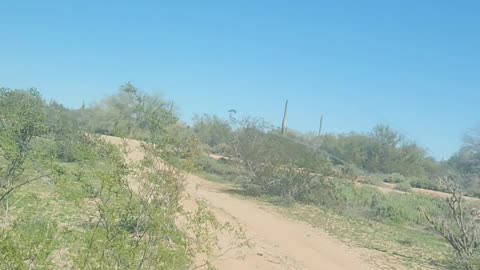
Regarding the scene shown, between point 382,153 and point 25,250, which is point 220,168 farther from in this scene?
point 25,250

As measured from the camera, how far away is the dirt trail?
1291 cm

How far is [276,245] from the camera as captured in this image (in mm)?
15492

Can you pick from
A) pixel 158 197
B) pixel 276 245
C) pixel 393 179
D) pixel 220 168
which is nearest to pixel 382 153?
pixel 393 179

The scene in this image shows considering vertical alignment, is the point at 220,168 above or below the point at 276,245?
above

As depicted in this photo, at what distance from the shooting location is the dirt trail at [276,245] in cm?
1291

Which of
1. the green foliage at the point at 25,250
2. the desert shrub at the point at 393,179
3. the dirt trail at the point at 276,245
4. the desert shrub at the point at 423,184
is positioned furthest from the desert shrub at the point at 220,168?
the green foliage at the point at 25,250

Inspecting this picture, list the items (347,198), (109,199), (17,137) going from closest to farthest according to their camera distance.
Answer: (109,199), (17,137), (347,198)

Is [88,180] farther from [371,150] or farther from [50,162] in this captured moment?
[371,150]

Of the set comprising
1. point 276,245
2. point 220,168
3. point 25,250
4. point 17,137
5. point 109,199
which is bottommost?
point 276,245

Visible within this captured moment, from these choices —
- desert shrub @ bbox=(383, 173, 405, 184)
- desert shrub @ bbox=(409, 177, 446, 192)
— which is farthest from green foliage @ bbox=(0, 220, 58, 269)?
desert shrub @ bbox=(383, 173, 405, 184)

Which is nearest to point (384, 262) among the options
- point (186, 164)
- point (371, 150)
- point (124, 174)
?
point (186, 164)

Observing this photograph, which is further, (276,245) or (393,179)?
(393,179)

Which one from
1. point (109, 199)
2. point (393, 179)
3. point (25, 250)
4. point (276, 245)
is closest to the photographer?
point (25, 250)

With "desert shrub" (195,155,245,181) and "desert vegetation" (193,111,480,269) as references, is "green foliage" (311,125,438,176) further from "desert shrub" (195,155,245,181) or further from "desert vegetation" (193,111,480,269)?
"desert shrub" (195,155,245,181)
